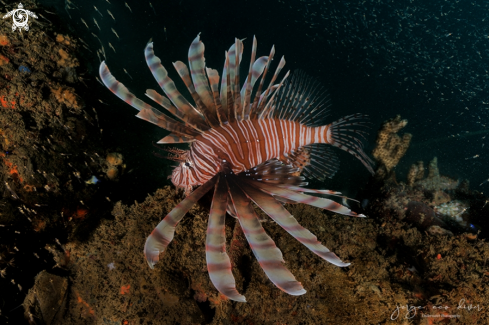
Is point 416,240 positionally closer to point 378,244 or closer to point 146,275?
point 378,244

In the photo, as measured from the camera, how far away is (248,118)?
2846 millimetres

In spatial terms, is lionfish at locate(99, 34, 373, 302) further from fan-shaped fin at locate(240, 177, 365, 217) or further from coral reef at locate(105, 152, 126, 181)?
coral reef at locate(105, 152, 126, 181)

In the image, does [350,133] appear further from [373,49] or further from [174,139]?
[373,49]

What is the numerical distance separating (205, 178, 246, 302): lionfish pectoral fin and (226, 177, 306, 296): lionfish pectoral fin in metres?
0.14

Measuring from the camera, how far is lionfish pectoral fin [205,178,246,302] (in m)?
1.20

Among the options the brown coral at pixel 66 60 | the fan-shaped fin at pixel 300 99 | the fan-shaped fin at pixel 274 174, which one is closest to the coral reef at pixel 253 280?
the fan-shaped fin at pixel 274 174

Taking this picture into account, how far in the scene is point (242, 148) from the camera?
2.65m

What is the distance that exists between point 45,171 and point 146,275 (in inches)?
96.8

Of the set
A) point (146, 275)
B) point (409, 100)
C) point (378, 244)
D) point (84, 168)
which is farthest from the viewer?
point (409, 100)

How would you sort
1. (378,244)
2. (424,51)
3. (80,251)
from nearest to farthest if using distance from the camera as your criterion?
(80,251) → (378,244) → (424,51)

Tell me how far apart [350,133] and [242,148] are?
207 centimetres

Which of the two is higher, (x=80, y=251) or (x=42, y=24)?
(x=42, y=24)

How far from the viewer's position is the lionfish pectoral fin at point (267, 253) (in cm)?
125

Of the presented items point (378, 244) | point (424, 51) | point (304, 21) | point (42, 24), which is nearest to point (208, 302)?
point (378, 244)
